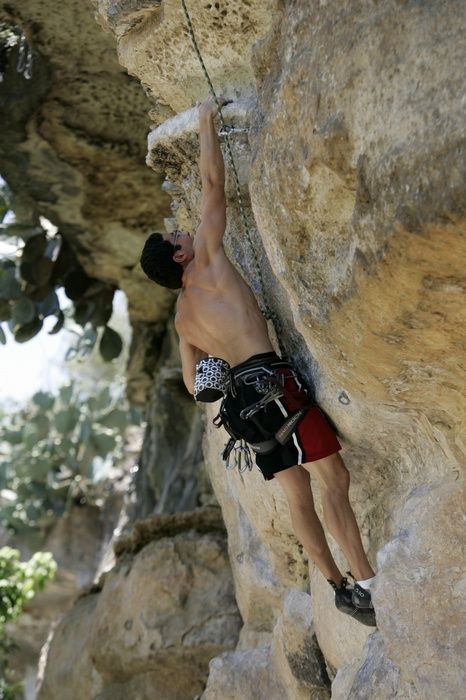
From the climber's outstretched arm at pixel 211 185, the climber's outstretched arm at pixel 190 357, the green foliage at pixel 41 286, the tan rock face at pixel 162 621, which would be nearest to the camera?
the climber's outstretched arm at pixel 211 185

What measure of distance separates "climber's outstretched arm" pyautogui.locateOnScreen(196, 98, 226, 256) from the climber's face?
7.3 inches

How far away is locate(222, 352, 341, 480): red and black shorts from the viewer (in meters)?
4.36

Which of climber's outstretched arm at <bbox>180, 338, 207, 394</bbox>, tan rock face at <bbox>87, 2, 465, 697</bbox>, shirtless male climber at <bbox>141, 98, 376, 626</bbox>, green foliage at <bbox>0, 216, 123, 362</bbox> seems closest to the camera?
tan rock face at <bbox>87, 2, 465, 697</bbox>

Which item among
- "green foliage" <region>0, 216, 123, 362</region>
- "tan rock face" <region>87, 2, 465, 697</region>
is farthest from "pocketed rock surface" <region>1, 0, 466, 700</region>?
"green foliage" <region>0, 216, 123, 362</region>

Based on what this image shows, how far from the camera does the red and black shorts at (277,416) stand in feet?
14.3

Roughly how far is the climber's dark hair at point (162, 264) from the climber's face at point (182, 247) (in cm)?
2

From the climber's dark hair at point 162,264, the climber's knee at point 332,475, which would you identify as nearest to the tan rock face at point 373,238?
the climber's knee at point 332,475

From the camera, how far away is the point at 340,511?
432 centimetres

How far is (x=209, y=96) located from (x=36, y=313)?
5440 millimetres

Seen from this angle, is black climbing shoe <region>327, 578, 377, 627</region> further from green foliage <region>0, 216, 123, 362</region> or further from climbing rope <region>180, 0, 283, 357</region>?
green foliage <region>0, 216, 123, 362</region>

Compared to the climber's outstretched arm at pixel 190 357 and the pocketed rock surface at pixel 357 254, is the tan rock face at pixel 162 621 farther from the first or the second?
the climber's outstretched arm at pixel 190 357

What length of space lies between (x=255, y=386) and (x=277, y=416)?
15cm

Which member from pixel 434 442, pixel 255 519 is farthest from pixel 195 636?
pixel 434 442

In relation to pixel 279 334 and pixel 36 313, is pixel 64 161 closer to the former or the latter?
pixel 36 313
